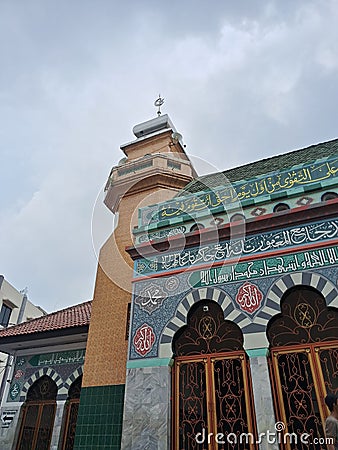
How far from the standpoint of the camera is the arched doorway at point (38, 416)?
22.4 feet

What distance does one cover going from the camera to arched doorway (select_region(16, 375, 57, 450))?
22.4 feet

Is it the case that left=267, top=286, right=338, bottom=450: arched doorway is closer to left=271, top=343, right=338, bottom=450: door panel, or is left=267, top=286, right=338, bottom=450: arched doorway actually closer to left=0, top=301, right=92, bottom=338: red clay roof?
left=271, top=343, right=338, bottom=450: door panel

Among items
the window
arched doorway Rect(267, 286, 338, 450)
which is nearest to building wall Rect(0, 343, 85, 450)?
arched doorway Rect(267, 286, 338, 450)

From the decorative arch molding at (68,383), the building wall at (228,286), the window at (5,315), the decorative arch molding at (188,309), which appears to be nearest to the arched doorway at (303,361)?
the building wall at (228,286)

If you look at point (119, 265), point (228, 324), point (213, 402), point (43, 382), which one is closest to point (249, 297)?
point (228, 324)

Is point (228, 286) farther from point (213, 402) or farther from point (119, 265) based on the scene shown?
point (119, 265)

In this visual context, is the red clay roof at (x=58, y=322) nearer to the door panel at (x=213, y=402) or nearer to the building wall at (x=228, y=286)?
the building wall at (x=228, y=286)

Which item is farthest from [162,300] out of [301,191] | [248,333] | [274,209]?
[301,191]

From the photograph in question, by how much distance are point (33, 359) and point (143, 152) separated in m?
5.39

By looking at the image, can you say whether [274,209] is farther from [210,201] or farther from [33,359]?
[33,359]

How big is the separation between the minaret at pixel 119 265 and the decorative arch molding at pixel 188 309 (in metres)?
1.09

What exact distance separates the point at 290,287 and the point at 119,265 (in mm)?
3190

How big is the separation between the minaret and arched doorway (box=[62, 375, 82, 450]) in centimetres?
190

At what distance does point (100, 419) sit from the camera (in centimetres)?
477
